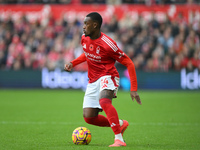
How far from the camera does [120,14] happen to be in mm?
23359

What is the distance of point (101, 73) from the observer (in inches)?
265

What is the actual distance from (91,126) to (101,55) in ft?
11.1

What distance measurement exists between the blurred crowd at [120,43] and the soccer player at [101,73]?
531 inches

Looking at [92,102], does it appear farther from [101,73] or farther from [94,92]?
[101,73]

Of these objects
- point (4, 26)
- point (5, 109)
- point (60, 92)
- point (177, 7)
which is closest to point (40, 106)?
point (5, 109)

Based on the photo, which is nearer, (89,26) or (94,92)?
(89,26)

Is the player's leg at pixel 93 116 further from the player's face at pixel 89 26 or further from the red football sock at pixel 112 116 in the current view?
the player's face at pixel 89 26

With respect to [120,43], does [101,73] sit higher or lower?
higher

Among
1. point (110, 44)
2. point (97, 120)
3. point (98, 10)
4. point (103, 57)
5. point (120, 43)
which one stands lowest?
point (97, 120)

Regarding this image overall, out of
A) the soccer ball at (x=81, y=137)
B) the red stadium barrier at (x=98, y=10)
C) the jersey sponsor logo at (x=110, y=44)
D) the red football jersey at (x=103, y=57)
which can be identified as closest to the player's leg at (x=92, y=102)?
the red football jersey at (x=103, y=57)

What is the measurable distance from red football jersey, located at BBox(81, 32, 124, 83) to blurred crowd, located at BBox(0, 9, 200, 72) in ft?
44.2

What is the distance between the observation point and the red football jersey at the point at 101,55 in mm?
6547

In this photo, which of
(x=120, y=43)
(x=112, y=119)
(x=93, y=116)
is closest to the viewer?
(x=112, y=119)

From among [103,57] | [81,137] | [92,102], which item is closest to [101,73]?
[103,57]
